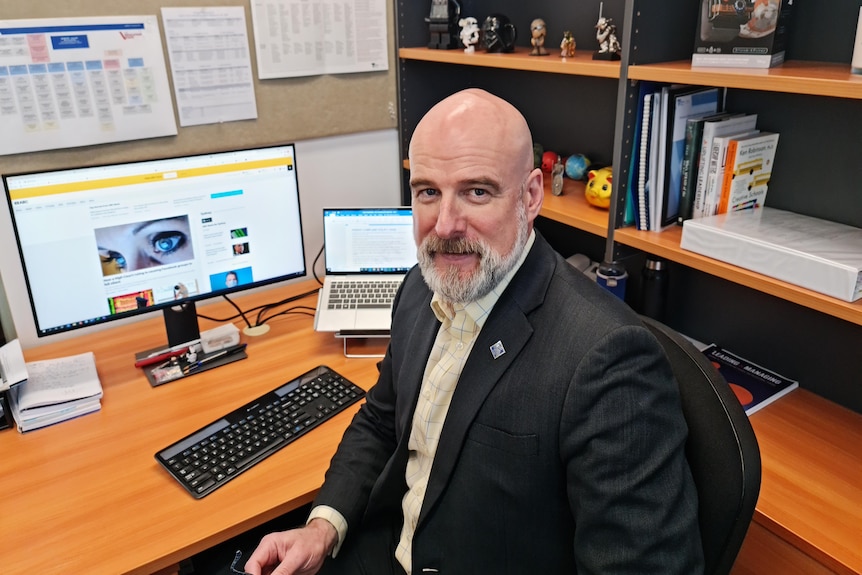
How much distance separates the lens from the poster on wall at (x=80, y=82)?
4.85 ft

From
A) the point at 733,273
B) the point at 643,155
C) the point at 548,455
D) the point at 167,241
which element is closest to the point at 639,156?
the point at 643,155

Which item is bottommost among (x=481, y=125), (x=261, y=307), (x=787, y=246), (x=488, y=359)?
(x=261, y=307)

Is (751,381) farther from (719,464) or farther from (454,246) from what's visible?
(454,246)

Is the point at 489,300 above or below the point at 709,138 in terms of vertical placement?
below

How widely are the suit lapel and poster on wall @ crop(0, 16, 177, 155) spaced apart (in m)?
1.15

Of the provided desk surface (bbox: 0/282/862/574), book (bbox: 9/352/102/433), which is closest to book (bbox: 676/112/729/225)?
desk surface (bbox: 0/282/862/574)

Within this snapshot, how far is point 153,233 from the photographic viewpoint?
1472 mm

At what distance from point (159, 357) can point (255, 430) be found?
43 centimetres

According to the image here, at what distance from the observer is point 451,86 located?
7.15ft

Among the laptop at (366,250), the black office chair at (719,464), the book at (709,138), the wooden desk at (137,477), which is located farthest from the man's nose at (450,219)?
the laptop at (366,250)

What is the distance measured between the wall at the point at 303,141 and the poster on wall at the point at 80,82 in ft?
0.09

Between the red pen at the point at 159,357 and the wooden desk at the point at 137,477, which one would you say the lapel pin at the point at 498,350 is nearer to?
the wooden desk at the point at 137,477

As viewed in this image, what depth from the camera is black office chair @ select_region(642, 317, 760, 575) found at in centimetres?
82

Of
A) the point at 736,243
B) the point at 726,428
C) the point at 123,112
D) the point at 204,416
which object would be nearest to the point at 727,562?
the point at 726,428
